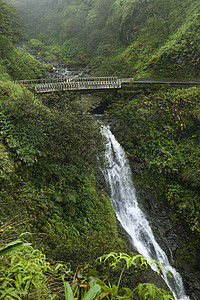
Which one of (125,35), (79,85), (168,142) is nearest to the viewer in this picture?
(168,142)

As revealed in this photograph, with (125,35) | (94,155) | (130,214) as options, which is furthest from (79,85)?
(125,35)

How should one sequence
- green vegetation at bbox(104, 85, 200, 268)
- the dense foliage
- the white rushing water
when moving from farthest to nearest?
the dense foliage < green vegetation at bbox(104, 85, 200, 268) < the white rushing water

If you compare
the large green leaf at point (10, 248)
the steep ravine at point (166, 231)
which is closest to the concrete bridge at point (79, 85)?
the steep ravine at point (166, 231)

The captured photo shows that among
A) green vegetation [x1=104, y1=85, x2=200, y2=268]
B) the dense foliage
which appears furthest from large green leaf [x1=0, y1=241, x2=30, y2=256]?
the dense foliage

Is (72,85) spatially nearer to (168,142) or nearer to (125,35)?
(168,142)

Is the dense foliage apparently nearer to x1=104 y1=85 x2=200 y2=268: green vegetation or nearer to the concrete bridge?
the concrete bridge

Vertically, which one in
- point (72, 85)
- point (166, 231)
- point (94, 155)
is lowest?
point (166, 231)

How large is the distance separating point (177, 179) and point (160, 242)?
13.8 feet

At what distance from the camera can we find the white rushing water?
29.9ft

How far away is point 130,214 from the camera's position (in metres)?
10.6

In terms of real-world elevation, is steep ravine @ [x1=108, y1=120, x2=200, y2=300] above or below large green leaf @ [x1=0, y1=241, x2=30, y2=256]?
below

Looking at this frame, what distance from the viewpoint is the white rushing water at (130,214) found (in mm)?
9116

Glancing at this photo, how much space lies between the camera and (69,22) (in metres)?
32.8

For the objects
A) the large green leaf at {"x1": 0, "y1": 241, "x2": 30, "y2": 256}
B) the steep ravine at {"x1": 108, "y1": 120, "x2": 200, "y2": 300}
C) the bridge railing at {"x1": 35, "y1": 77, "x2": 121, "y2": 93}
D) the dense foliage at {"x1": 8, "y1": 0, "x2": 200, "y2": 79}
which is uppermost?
the dense foliage at {"x1": 8, "y1": 0, "x2": 200, "y2": 79}
